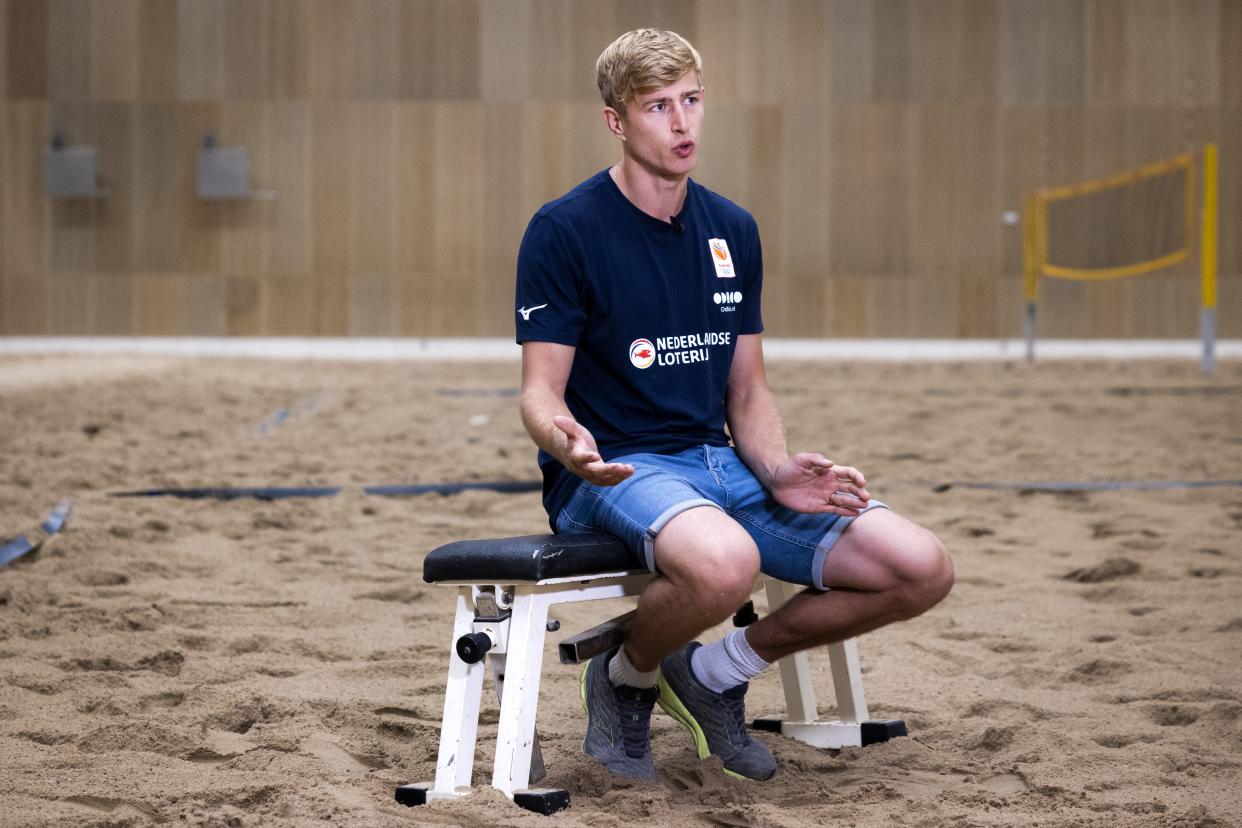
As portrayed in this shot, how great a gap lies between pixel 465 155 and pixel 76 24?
3.27 m

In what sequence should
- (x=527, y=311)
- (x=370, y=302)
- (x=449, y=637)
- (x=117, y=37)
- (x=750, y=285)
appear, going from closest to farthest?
(x=527, y=311) < (x=750, y=285) < (x=449, y=637) < (x=117, y=37) < (x=370, y=302)

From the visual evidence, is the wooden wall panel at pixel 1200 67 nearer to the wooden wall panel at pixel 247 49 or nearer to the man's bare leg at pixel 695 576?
the wooden wall panel at pixel 247 49

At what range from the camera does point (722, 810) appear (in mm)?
1746

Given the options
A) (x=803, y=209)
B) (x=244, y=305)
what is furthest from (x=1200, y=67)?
(x=244, y=305)

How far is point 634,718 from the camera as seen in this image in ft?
6.31

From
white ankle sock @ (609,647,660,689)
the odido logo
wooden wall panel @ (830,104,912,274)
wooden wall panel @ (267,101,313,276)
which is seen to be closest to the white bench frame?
white ankle sock @ (609,647,660,689)

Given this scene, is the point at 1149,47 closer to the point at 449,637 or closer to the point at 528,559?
the point at 449,637

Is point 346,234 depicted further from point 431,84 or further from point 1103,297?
point 1103,297

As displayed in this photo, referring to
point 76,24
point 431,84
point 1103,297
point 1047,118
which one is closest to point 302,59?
point 431,84

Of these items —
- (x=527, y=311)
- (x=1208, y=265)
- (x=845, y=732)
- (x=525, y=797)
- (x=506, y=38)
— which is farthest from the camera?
(x=506, y=38)

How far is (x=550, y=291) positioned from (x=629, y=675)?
579 millimetres

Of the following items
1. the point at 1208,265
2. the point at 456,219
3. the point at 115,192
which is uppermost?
the point at 115,192

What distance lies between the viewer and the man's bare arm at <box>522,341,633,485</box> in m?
1.76

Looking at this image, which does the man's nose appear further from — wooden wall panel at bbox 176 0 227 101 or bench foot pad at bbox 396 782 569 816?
wooden wall panel at bbox 176 0 227 101
